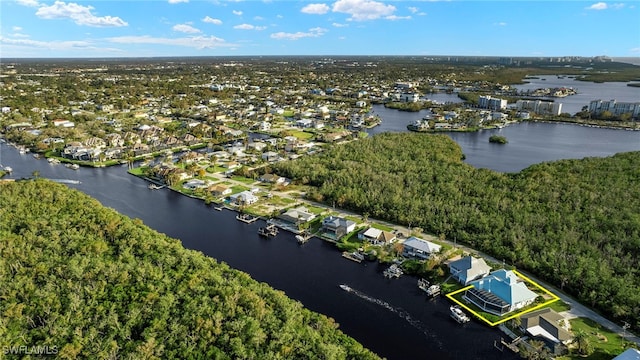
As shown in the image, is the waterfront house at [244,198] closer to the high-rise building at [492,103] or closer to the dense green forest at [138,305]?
the dense green forest at [138,305]

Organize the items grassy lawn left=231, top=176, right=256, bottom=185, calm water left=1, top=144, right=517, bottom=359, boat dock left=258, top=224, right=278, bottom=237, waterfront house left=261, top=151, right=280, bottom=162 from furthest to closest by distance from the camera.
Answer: waterfront house left=261, top=151, right=280, bottom=162 < grassy lawn left=231, top=176, right=256, bottom=185 < boat dock left=258, top=224, right=278, bottom=237 < calm water left=1, top=144, right=517, bottom=359

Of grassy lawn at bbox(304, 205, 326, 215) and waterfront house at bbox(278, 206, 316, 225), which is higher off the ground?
waterfront house at bbox(278, 206, 316, 225)

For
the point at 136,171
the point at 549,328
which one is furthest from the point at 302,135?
the point at 549,328

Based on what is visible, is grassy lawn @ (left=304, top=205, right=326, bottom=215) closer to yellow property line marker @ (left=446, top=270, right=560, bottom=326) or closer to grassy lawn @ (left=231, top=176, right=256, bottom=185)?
grassy lawn @ (left=231, top=176, right=256, bottom=185)

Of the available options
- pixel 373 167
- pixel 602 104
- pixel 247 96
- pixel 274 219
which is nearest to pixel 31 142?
pixel 274 219

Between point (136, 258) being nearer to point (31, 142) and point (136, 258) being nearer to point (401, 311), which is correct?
point (401, 311)

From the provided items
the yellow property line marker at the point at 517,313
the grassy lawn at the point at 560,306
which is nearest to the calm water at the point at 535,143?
the yellow property line marker at the point at 517,313

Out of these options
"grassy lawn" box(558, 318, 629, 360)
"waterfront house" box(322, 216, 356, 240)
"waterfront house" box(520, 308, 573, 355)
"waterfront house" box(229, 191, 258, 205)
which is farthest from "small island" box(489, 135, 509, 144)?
"waterfront house" box(520, 308, 573, 355)
